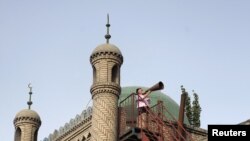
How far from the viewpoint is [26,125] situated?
3509cm

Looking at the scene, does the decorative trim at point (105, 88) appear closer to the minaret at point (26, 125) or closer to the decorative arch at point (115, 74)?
the decorative arch at point (115, 74)

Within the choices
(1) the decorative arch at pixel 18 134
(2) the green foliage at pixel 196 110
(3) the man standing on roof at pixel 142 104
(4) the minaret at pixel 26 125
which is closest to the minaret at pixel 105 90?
(3) the man standing on roof at pixel 142 104

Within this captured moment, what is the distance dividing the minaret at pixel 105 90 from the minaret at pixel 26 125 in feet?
22.1

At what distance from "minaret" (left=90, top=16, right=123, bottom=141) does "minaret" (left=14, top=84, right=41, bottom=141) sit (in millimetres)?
6740

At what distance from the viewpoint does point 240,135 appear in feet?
61.0

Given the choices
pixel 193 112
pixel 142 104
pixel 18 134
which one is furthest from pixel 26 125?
pixel 193 112

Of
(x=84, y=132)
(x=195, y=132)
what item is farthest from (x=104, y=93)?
(x=195, y=132)

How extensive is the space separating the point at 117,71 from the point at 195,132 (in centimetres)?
602

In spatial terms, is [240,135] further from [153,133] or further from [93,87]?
[93,87]

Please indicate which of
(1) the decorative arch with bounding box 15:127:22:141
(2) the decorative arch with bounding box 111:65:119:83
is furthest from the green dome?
(1) the decorative arch with bounding box 15:127:22:141

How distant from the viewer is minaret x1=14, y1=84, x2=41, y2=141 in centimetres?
3494

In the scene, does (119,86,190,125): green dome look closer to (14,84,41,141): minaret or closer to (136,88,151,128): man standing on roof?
(14,84,41,141): minaret

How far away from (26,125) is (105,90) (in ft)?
25.1

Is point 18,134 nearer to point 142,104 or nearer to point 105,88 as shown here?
point 105,88
